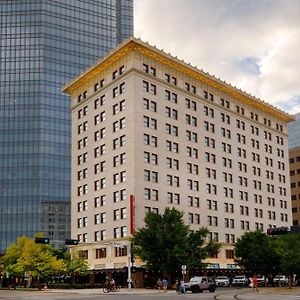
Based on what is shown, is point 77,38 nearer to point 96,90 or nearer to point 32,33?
point 32,33

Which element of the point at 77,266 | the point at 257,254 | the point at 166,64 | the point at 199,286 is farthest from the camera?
the point at 166,64

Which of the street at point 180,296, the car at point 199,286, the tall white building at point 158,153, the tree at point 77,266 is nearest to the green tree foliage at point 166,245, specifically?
the car at point 199,286

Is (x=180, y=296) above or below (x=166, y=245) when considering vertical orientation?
below

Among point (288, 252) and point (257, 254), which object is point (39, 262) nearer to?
point (257, 254)

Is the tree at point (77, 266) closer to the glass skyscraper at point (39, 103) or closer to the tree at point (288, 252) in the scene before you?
the tree at point (288, 252)

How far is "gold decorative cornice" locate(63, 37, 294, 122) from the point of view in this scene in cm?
9356

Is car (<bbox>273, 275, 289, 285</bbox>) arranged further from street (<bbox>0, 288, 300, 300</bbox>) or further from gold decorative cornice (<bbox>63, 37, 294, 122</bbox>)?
gold decorative cornice (<bbox>63, 37, 294, 122</bbox>)

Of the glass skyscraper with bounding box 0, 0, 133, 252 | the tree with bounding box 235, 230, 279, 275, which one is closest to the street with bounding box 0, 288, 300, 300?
the tree with bounding box 235, 230, 279, 275

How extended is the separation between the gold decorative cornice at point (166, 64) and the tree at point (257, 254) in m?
31.8

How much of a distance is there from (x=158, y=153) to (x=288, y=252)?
90.4ft

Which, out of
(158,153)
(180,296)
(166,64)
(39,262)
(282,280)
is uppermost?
(166,64)

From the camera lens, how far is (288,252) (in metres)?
77.4

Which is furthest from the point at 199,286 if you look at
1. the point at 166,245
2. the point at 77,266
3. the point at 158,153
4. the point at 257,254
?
the point at 158,153

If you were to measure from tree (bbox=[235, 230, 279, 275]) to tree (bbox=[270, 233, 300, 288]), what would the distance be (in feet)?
4.76
